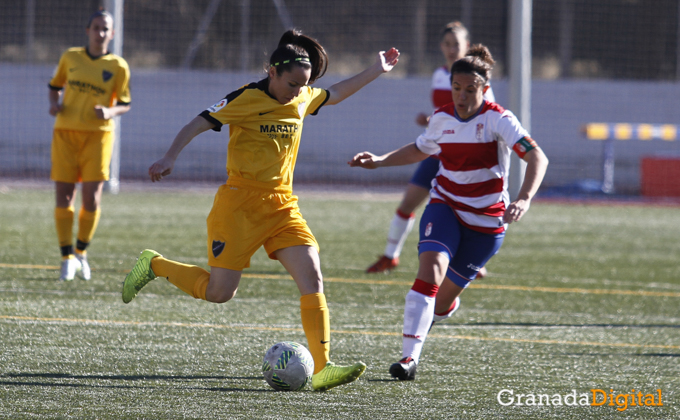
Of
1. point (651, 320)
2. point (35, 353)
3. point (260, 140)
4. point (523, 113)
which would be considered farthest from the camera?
point (523, 113)

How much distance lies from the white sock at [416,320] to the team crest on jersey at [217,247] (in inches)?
38.6

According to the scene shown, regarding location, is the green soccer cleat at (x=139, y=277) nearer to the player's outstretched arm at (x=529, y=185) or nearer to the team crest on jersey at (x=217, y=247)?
the team crest on jersey at (x=217, y=247)

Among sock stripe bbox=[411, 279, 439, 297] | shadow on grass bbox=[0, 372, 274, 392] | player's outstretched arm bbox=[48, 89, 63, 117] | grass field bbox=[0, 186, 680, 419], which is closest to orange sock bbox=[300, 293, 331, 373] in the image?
grass field bbox=[0, 186, 680, 419]

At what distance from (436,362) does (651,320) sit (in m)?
2.25

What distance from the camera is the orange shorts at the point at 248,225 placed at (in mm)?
4102

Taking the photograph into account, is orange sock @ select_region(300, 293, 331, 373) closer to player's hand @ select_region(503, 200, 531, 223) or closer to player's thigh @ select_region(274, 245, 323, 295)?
player's thigh @ select_region(274, 245, 323, 295)

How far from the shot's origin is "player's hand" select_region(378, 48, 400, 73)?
4.79 metres

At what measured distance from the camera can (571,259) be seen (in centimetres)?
904

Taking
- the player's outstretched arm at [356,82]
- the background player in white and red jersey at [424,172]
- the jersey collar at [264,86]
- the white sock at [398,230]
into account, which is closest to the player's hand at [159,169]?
the jersey collar at [264,86]

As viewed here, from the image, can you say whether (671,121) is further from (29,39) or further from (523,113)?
(29,39)

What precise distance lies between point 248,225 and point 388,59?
1.43m

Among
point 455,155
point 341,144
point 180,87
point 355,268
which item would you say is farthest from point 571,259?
point 180,87

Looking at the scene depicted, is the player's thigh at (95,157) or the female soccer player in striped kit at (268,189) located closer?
the female soccer player in striped kit at (268,189)

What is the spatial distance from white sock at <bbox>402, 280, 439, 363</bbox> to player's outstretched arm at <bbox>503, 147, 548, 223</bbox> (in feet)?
1.93
